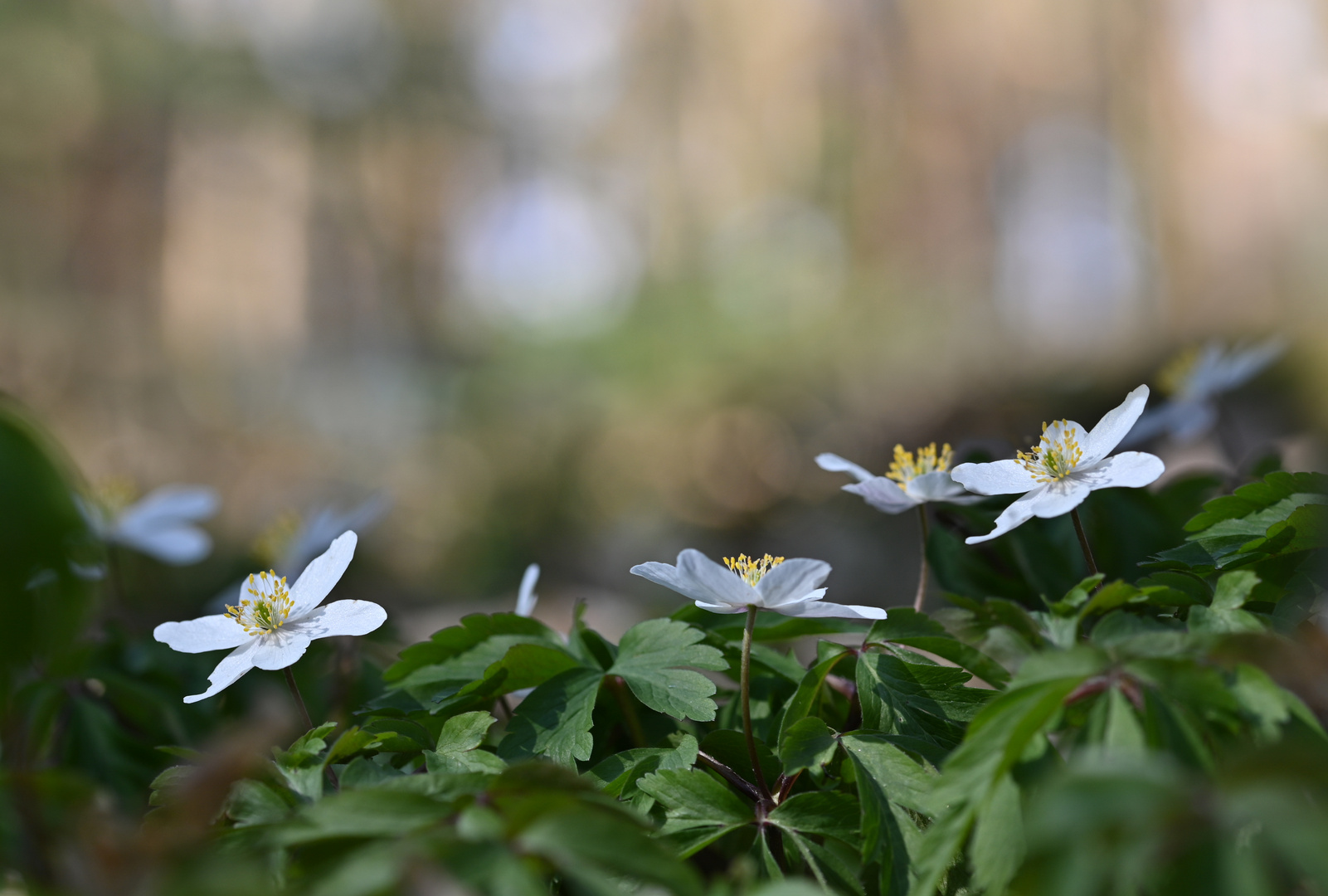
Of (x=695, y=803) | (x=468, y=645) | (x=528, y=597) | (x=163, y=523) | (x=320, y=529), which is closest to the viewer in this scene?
(x=695, y=803)

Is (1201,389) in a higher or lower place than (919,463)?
lower

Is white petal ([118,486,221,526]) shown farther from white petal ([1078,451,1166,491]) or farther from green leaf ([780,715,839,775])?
white petal ([1078,451,1166,491])

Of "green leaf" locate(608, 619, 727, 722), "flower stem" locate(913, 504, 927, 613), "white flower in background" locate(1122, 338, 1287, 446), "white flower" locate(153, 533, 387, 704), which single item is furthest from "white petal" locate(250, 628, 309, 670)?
"white flower in background" locate(1122, 338, 1287, 446)

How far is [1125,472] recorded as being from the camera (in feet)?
2.85

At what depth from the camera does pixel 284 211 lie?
16.1m

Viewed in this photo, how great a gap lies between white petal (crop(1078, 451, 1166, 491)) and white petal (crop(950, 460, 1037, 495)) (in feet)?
0.18

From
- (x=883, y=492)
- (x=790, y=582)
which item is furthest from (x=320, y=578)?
(x=883, y=492)

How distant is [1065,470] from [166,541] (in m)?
1.48

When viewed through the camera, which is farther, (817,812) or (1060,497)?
(1060,497)

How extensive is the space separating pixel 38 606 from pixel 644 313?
1215cm

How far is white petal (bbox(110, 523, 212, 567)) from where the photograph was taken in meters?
1.53

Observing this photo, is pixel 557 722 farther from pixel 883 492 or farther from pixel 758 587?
pixel 883 492

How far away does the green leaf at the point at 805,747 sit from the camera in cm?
72

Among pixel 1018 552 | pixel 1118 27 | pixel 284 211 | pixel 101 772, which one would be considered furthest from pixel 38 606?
pixel 284 211
